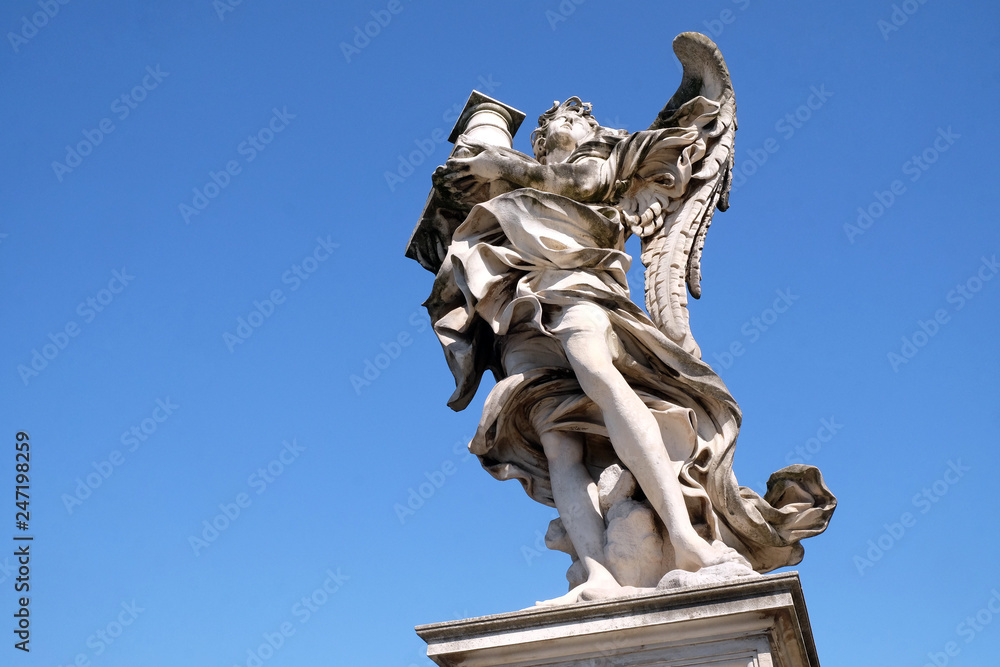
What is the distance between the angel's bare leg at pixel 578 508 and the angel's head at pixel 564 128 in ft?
6.46

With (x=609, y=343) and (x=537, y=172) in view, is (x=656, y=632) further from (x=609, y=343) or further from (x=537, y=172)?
(x=537, y=172)

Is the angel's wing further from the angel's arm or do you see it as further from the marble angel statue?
the angel's arm

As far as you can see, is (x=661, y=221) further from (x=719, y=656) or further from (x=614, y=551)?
(x=719, y=656)

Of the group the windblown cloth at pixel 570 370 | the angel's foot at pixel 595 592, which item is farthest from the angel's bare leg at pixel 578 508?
the windblown cloth at pixel 570 370

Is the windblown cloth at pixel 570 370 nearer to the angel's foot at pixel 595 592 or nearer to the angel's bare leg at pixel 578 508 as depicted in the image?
the angel's bare leg at pixel 578 508

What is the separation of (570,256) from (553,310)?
0.33 metres

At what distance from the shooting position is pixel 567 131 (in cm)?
590

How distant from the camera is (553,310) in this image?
4867mm

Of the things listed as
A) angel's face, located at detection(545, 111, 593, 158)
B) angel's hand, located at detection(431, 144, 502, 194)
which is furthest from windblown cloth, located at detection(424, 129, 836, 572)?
angel's face, located at detection(545, 111, 593, 158)

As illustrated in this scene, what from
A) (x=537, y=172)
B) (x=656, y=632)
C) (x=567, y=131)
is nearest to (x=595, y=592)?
(x=656, y=632)

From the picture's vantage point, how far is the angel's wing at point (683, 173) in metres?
5.26

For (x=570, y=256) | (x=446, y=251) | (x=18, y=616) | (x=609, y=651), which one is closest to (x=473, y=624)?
(x=609, y=651)

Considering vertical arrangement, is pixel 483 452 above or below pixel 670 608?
above

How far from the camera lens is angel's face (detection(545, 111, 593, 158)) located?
5883 mm
